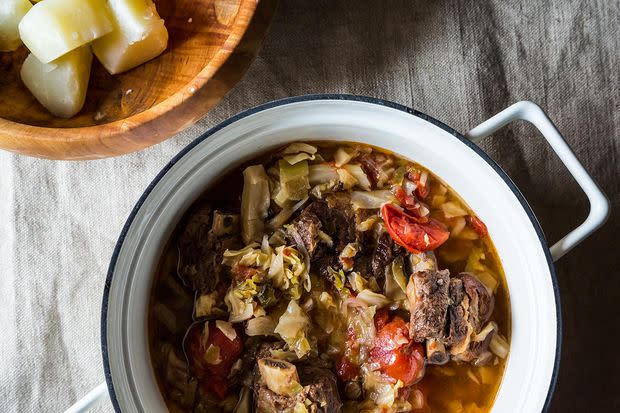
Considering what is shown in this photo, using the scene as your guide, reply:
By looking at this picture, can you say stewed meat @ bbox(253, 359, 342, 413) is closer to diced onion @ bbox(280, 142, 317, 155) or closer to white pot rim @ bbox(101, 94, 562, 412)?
white pot rim @ bbox(101, 94, 562, 412)

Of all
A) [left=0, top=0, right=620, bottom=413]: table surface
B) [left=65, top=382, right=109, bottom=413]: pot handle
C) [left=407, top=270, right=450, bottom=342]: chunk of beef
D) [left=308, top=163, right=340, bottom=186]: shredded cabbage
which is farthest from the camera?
[left=0, top=0, right=620, bottom=413]: table surface

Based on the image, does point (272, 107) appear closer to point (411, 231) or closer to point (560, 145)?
point (411, 231)

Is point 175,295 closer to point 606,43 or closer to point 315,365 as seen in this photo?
point 315,365

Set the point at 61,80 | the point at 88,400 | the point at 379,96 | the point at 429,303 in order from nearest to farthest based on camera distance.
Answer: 1. the point at 88,400
2. the point at 429,303
3. the point at 61,80
4. the point at 379,96

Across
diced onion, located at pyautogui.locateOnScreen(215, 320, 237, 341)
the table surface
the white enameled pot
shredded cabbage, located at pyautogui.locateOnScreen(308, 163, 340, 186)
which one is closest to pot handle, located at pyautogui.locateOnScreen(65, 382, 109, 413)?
the white enameled pot

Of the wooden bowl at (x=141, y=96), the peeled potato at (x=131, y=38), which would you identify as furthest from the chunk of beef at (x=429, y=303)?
Answer: the peeled potato at (x=131, y=38)

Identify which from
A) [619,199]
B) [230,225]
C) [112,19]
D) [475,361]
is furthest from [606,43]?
[112,19]

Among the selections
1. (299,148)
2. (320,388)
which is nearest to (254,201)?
(299,148)
